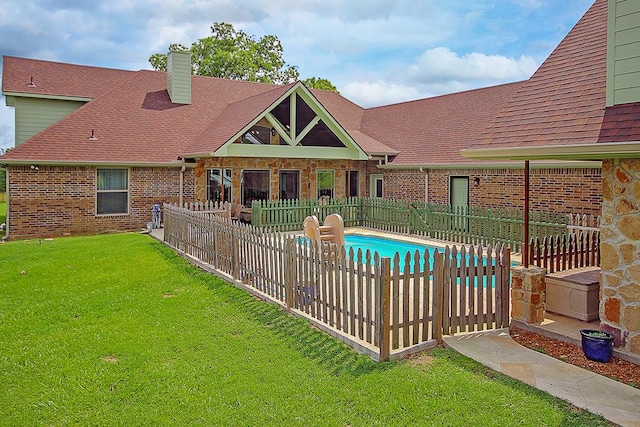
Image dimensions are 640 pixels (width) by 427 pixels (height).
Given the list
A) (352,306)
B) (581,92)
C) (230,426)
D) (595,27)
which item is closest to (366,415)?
(230,426)

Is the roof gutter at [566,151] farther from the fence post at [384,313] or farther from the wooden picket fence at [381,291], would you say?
the fence post at [384,313]

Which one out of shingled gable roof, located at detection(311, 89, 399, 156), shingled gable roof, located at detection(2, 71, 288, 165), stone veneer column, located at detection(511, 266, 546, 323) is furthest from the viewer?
shingled gable roof, located at detection(311, 89, 399, 156)

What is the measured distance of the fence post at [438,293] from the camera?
6.32m

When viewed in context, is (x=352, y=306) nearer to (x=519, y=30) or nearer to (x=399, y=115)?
(x=519, y=30)

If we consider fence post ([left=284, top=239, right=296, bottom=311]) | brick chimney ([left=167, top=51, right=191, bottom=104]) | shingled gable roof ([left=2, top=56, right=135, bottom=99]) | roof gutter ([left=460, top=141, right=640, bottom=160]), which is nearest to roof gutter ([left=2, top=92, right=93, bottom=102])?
shingled gable roof ([left=2, top=56, right=135, bottom=99])

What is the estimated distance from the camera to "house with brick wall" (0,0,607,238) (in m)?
16.8

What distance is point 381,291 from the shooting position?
19.7 feet

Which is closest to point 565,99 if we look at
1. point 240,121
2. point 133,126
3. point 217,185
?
point 240,121

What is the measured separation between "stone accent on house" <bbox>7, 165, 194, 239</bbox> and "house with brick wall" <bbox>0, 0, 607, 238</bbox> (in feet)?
0.12

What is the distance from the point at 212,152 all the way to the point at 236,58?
1001 inches

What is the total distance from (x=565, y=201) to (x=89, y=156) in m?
15.7

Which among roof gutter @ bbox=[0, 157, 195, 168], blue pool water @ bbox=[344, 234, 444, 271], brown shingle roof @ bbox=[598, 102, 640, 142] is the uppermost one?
roof gutter @ bbox=[0, 157, 195, 168]

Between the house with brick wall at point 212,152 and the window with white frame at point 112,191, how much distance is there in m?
0.04

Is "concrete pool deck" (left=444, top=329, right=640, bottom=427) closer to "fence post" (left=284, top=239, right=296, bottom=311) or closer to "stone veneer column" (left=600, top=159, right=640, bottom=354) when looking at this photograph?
"stone veneer column" (left=600, top=159, right=640, bottom=354)
